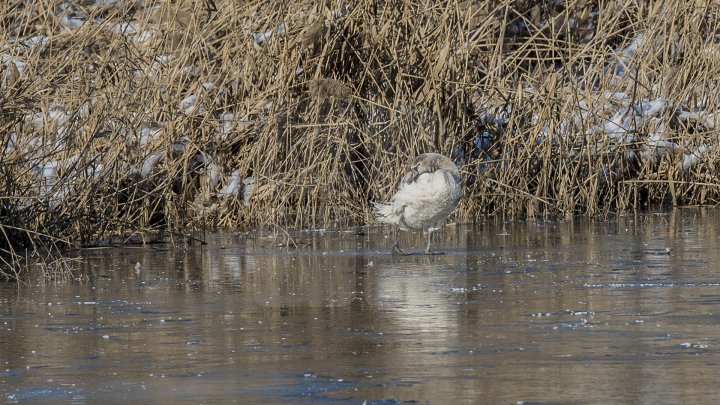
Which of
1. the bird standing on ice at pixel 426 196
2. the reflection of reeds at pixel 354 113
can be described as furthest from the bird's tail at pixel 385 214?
the reflection of reeds at pixel 354 113

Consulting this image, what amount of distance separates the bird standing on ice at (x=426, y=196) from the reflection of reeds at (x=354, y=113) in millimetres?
1431

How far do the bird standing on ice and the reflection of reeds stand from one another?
1.43 metres

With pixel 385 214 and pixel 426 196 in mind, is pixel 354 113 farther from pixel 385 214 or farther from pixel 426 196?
pixel 426 196

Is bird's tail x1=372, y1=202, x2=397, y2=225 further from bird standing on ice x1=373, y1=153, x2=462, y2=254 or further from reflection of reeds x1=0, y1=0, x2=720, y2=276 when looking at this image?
reflection of reeds x1=0, y1=0, x2=720, y2=276

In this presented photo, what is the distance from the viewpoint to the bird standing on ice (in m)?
9.93

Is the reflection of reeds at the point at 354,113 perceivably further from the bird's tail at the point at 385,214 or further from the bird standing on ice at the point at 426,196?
the bird standing on ice at the point at 426,196

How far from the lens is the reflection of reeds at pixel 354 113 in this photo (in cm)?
1189

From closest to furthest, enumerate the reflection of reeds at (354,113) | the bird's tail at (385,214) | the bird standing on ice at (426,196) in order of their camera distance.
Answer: the bird standing on ice at (426,196) → the bird's tail at (385,214) → the reflection of reeds at (354,113)

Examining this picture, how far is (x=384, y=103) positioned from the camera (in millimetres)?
12609

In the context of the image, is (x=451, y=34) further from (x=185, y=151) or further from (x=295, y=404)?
(x=295, y=404)

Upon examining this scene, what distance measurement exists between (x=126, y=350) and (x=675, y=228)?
6377 mm

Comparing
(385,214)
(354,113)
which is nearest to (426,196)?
(385,214)

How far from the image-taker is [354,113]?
12461 mm

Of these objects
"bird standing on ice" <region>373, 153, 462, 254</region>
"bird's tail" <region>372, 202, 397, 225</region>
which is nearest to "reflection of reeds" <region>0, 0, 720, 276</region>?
"bird's tail" <region>372, 202, 397, 225</region>
